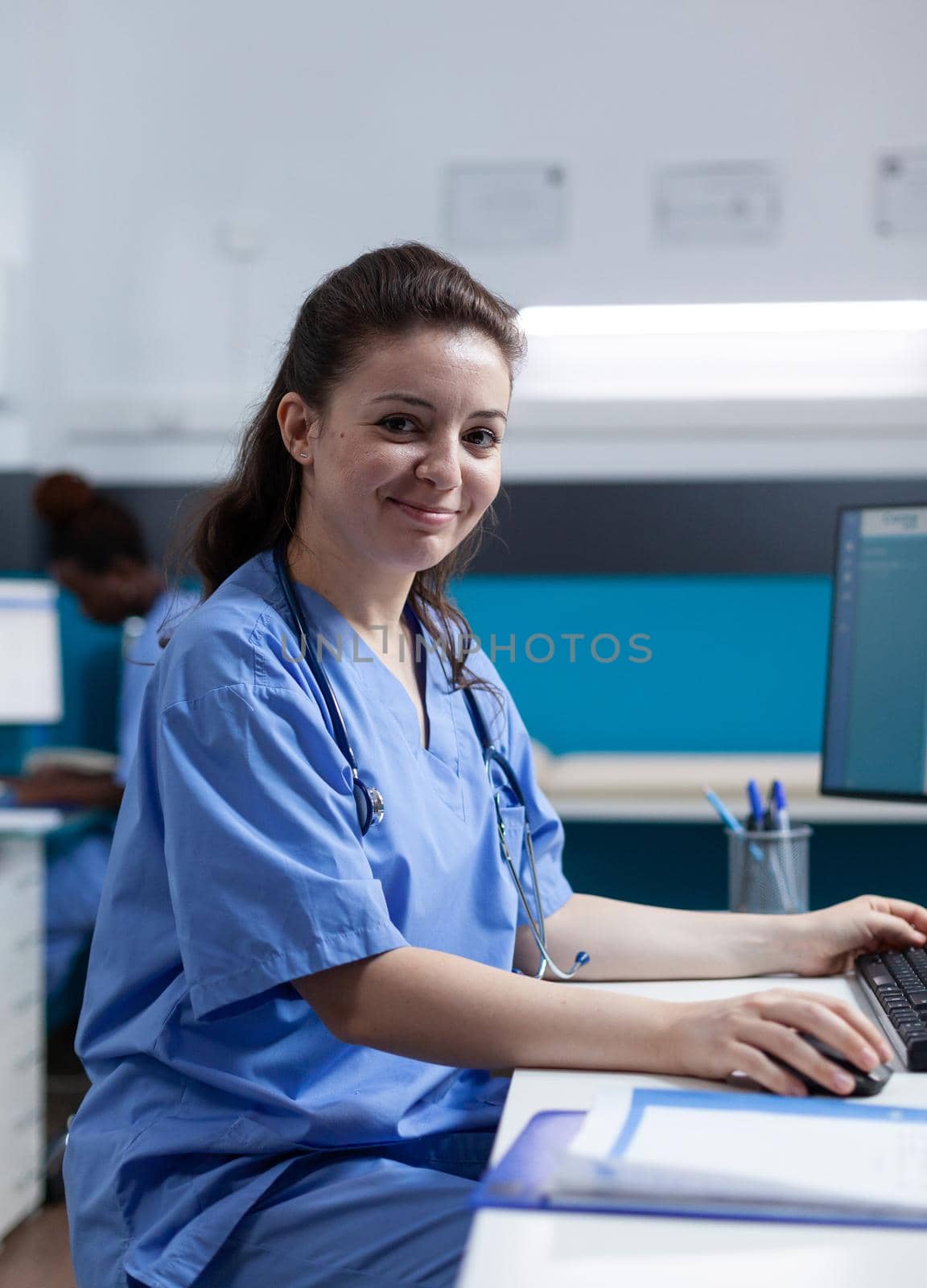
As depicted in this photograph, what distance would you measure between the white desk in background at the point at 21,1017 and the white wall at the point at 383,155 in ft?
3.54

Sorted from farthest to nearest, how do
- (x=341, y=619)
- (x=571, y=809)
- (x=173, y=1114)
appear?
(x=571, y=809) → (x=341, y=619) → (x=173, y=1114)

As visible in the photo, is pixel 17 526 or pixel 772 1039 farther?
pixel 17 526

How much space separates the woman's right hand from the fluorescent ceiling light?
1.69 metres

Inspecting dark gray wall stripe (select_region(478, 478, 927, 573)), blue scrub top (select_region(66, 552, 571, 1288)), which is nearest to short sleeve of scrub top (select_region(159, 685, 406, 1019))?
blue scrub top (select_region(66, 552, 571, 1288))

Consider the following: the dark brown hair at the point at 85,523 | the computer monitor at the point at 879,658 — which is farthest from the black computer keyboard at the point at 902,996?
the dark brown hair at the point at 85,523

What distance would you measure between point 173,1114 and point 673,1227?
0.48m

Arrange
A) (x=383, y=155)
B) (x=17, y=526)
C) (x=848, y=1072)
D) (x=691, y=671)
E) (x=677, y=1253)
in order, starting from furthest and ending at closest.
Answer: (x=17, y=526)
(x=383, y=155)
(x=691, y=671)
(x=848, y=1072)
(x=677, y=1253)

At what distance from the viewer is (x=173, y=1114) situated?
3.14ft

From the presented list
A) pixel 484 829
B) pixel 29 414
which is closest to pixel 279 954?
pixel 484 829

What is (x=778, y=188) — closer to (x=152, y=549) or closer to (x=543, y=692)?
(x=543, y=692)

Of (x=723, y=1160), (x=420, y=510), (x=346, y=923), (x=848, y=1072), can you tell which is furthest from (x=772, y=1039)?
(x=420, y=510)

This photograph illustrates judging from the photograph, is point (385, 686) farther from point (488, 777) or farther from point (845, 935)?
point (845, 935)

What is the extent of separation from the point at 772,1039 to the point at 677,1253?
0.24m

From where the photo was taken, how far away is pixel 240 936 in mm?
893
